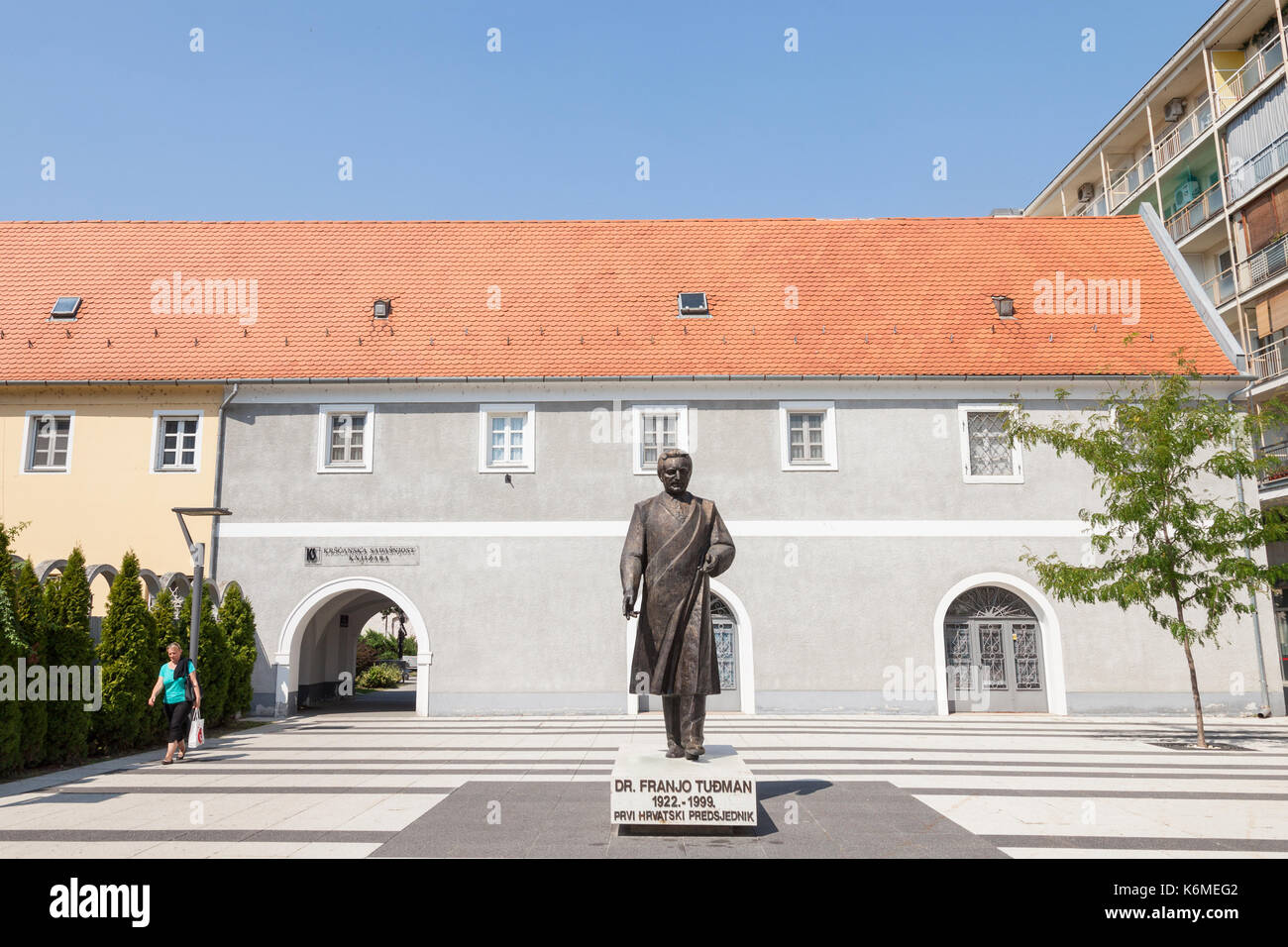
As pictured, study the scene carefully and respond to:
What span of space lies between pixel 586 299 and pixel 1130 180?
22277 mm

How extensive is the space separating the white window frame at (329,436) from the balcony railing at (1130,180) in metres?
26.2

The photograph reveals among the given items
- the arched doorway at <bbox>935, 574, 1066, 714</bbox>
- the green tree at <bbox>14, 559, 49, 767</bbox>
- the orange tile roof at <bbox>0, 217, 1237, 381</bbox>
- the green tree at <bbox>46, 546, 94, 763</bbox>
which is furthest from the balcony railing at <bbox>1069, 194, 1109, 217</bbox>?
the green tree at <bbox>14, 559, 49, 767</bbox>

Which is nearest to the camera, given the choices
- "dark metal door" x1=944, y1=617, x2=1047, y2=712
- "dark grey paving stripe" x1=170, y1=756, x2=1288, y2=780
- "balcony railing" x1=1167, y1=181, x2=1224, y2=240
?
"dark grey paving stripe" x1=170, y1=756, x2=1288, y2=780

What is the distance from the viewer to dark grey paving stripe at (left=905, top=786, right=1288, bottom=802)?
8.88m

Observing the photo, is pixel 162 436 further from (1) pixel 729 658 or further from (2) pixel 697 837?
(2) pixel 697 837

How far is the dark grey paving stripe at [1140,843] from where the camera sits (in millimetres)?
6594

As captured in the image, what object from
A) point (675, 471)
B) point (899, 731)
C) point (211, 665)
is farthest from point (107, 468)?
point (899, 731)

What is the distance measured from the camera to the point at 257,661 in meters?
18.1

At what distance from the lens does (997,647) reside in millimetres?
18422

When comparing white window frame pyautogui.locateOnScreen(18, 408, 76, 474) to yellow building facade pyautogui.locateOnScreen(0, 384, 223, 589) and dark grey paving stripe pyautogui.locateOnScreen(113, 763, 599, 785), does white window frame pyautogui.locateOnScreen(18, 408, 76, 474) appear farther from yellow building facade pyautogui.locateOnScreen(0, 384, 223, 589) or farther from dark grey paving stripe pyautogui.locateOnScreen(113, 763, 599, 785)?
dark grey paving stripe pyautogui.locateOnScreen(113, 763, 599, 785)

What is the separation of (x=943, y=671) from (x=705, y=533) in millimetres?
12306

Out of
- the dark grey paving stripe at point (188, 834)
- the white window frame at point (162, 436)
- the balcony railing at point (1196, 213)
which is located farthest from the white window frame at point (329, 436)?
the balcony railing at point (1196, 213)

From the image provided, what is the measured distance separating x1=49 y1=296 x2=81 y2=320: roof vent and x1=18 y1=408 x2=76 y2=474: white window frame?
2797 millimetres
